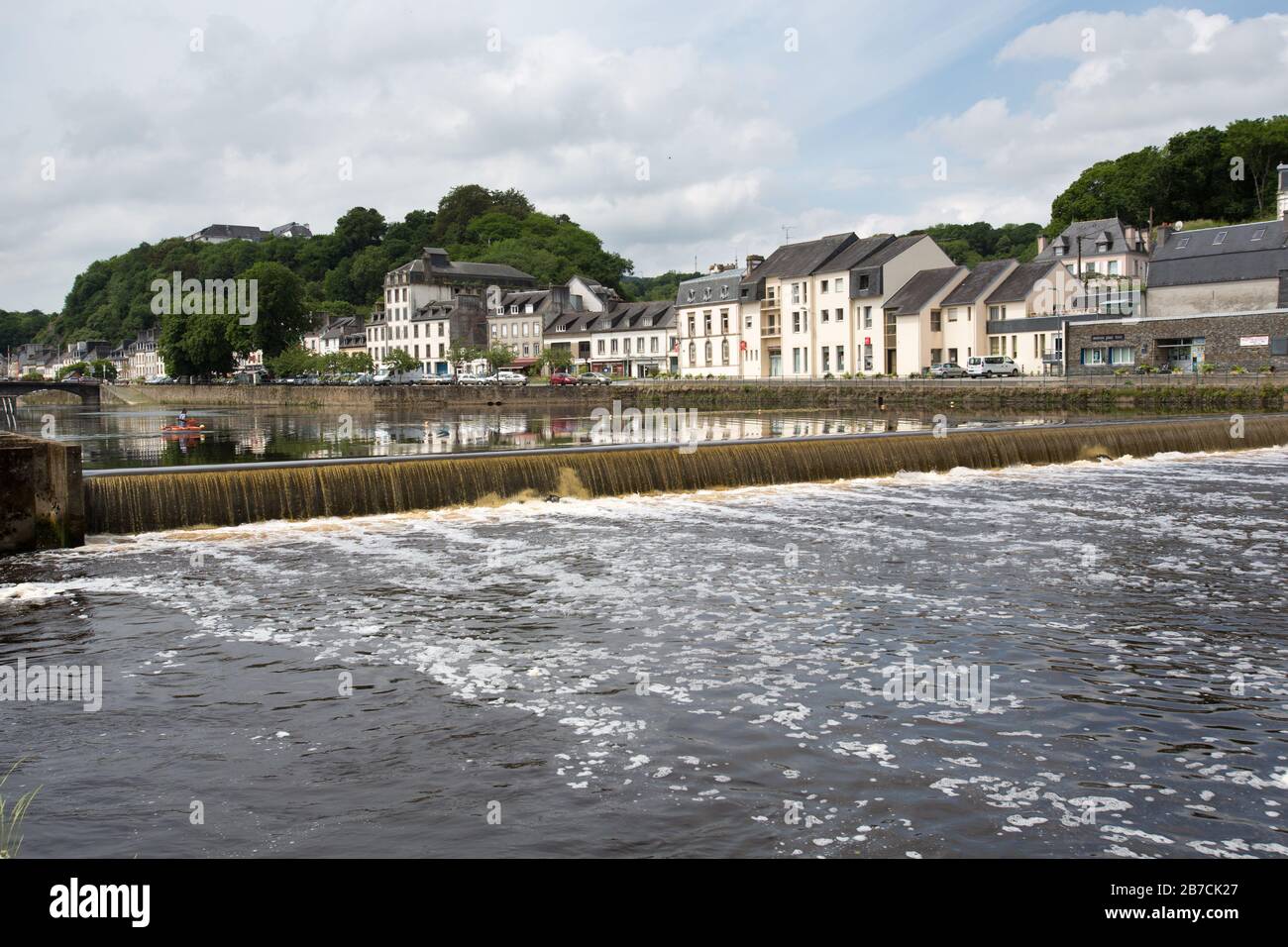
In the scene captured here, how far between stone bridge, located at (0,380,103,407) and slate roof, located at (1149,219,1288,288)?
9636 cm

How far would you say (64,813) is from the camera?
23.9ft

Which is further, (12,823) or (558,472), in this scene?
(558,472)

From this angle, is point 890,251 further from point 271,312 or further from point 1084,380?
point 271,312

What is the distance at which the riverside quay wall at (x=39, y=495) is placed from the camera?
1717 cm

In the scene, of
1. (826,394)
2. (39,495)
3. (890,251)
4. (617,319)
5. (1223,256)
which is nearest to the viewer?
(39,495)

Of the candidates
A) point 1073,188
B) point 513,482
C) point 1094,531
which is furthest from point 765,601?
point 1073,188

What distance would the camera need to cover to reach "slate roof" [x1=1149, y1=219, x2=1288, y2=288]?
2537 inches

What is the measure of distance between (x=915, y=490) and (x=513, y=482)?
9.32 m

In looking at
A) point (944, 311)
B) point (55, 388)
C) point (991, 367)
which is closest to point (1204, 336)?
point (991, 367)

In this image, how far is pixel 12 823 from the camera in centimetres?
702

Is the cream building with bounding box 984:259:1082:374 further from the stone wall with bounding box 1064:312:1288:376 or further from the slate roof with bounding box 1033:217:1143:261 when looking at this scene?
the slate roof with bounding box 1033:217:1143:261

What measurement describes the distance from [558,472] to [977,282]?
5607cm

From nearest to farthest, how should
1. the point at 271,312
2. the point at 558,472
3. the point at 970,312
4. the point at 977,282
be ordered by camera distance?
the point at 558,472
the point at 970,312
the point at 977,282
the point at 271,312

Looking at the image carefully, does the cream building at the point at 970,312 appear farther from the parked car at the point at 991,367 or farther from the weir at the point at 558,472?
the weir at the point at 558,472
